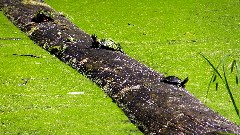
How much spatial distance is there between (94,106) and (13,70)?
1.01 meters

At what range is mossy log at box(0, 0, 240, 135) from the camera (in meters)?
2.71

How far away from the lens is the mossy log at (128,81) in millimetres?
2705

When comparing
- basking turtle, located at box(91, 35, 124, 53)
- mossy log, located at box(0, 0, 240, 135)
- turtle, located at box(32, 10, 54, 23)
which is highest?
turtle, located at box(32, 10, 54, 23)

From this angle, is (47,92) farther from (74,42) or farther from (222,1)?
(222,1)

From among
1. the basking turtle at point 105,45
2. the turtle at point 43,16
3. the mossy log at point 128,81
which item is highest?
the turtle at point 43,16

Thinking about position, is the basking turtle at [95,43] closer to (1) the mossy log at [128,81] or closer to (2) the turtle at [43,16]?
(1) the mossy log at [128,81]

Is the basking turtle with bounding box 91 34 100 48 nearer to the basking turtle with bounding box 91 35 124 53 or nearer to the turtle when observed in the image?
the basking turtle with bounding box 91 35 124 53

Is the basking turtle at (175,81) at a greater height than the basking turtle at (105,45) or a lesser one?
lesser

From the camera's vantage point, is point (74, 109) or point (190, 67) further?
point (190, 67)

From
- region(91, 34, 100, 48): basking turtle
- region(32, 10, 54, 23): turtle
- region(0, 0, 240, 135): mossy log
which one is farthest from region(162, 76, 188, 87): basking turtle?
region(32, 10, 54, 23): turtle

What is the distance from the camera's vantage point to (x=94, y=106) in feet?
10.3

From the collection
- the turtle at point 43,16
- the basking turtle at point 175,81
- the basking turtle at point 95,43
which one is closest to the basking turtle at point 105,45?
the basking turtle at point 95,43

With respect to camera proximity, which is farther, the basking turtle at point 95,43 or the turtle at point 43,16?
the turtle at point 43,16

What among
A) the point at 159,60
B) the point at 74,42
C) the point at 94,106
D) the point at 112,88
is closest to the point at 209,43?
the point at 159,60
